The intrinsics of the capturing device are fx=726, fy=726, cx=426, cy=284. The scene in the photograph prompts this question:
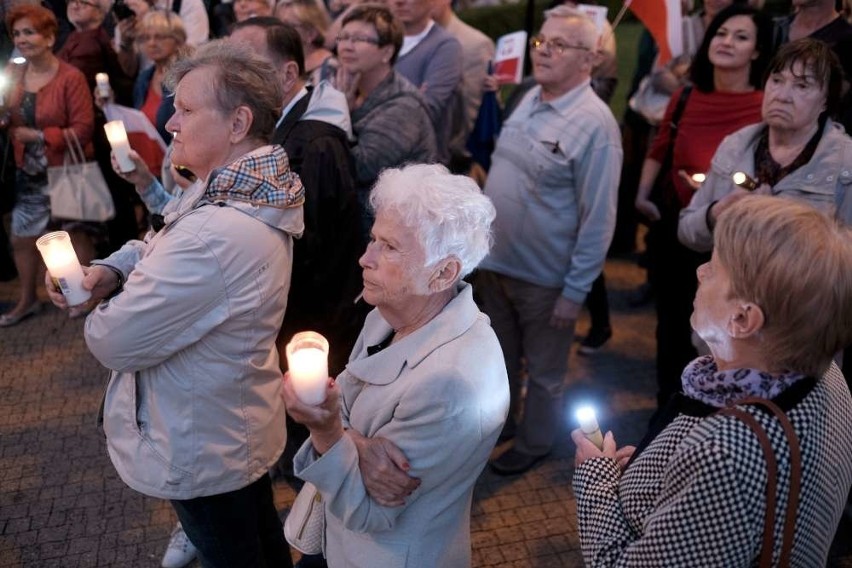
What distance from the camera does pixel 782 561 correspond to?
1396 millimetres

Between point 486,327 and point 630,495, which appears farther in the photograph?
point 486,327

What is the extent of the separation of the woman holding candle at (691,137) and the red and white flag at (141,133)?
9.27 feet

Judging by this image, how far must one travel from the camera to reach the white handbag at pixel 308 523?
2094 millimetres

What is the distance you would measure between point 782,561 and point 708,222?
1879 mm

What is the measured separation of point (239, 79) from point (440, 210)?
31.9 inches

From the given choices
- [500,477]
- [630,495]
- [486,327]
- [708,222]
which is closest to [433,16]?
[708,222]

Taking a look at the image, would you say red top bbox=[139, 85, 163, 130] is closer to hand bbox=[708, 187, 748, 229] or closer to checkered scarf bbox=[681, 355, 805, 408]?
hand bbox=[708, 187, 748, 229]

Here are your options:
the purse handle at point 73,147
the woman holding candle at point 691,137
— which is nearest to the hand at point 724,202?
the woman holding candle at point 691,137

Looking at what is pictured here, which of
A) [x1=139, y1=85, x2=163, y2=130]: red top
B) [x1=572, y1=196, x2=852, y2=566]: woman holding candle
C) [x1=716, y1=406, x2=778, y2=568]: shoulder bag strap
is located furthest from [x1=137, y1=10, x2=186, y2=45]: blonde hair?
[x1=716, y1=406, x2=778, y2=568]: shoulder bag strap

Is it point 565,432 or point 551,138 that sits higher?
point 551,138

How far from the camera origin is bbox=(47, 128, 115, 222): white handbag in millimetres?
4797

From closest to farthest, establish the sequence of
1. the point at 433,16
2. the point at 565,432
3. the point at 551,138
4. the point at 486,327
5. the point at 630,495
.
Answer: the point at 630,495
the point at 486,327
the point at 551,138
the point at 565,432
the point at 433,16

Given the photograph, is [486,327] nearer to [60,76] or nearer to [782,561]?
[782,561]

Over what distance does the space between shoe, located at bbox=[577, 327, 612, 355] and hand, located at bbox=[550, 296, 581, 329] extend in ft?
4.83
